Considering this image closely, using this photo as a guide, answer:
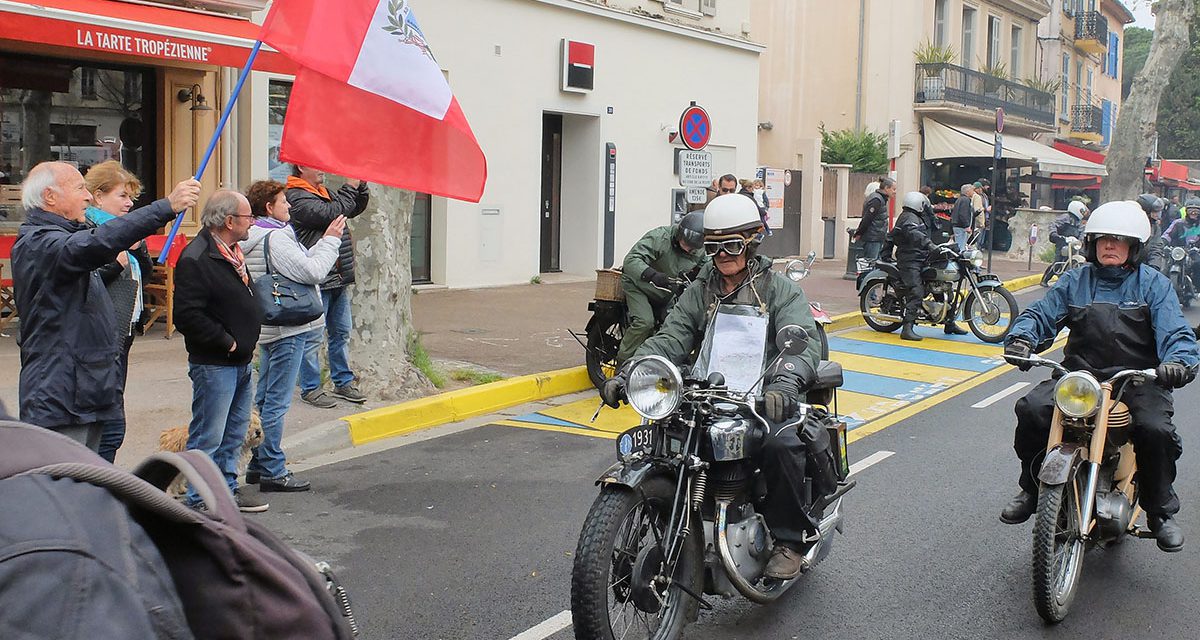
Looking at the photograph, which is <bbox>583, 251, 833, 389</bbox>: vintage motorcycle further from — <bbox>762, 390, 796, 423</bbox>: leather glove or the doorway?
the doorway

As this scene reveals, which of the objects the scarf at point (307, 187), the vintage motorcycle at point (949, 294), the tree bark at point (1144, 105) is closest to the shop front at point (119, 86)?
the scarf at point (307, 187)

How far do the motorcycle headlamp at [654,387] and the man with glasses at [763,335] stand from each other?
282 mm

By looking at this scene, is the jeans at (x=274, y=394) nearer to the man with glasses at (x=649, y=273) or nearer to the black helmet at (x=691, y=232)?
the man with glasses at (x=649, y=273)

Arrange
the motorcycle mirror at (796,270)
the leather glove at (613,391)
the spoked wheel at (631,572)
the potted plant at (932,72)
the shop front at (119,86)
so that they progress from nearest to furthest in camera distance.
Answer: the spoked wheel at (631,572) < the leather glove at (613,391) < the motorcycle mirror at (796,270) < the shop front at (119,86) < the potted plant at (932,72)

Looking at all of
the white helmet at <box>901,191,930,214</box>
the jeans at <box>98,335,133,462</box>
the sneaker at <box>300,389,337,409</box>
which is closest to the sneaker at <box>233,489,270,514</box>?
the jeans at <box>98,335,133,462</box>

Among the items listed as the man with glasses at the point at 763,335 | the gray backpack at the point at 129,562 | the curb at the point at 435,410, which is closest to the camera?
the gray backpack at the point at 129,562

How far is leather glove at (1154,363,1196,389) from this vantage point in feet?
16.6

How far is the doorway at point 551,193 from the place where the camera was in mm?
19812

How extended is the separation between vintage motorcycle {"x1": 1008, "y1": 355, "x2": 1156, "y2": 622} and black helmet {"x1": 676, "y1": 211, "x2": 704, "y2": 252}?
3865mm

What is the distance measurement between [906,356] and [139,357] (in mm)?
7729

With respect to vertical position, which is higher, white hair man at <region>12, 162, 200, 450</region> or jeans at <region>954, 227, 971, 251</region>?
jeans at <region>954, 227, 971, 251</region>

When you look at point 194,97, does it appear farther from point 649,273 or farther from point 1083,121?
point 1083,121

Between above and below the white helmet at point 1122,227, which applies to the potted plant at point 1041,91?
above

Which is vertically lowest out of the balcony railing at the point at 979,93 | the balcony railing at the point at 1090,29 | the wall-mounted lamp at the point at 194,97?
the wall-mounted lamp at the point at 194,97
